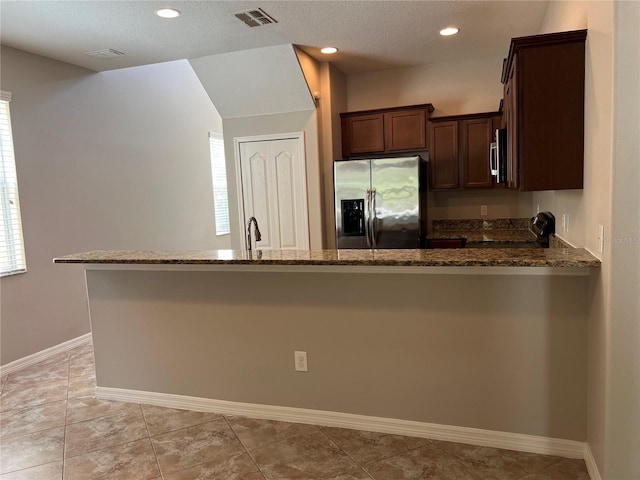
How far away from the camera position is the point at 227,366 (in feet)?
9.67

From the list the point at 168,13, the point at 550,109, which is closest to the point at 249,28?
the point at 168,13

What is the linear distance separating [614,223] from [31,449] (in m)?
3.17

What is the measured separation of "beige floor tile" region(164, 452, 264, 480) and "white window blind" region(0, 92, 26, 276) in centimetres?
260

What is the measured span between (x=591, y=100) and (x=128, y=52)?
147 inches

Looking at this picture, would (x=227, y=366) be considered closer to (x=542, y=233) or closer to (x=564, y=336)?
(x=564, y=336)

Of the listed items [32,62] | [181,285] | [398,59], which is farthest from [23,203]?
[398,59]

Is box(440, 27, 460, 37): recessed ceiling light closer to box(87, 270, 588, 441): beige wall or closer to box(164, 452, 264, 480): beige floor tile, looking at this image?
box(87, 270, 588, 441): beige wall

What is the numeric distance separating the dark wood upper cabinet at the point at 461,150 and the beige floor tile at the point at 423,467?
3.19 m

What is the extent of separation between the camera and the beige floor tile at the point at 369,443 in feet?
7.94

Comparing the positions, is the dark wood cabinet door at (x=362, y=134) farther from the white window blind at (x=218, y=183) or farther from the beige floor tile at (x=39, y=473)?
the beige floor tile at (x=39, y=473)

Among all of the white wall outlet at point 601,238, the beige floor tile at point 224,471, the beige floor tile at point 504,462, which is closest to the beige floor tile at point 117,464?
Answer: the beige floor tile at point 224,471

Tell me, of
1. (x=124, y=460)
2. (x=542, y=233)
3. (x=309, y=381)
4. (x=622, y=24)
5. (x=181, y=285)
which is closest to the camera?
(x=622, y=24)

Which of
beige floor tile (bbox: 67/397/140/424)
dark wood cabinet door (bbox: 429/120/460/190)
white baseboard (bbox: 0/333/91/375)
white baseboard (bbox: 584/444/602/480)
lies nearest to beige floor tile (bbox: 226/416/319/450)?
beige floor tile (bbox: 67/397/140/424)

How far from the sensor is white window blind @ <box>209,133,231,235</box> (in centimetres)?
677
